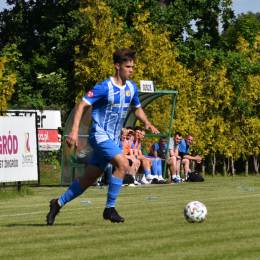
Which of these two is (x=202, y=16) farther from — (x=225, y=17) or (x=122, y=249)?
(x=122, y=249)

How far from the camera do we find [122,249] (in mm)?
4719

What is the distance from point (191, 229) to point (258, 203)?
3608mm

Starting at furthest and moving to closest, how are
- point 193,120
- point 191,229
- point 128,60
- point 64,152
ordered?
point 193,120 → point 64,152 → point 128,60 → point 191,229

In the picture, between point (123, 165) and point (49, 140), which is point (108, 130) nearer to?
point (123, 165)

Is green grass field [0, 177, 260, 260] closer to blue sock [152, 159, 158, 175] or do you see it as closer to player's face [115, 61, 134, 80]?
player's face [115, 61, 134, 80]

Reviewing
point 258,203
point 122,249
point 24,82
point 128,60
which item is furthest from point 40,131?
point 122,249

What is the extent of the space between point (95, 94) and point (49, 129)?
762 inches

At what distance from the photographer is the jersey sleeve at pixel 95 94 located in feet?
22.1

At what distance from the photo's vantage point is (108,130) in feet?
22.6

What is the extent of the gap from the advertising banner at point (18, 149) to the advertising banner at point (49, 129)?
11.6 m

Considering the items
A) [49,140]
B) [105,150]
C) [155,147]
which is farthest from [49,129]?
[105,150]

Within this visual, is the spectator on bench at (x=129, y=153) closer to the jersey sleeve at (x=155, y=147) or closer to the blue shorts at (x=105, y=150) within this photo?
the jersey sleeve at (x=155, y=147)

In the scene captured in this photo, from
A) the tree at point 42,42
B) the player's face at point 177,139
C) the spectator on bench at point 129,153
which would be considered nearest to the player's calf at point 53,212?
the spectator on bench at point 129,153

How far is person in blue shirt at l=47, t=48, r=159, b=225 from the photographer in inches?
266
